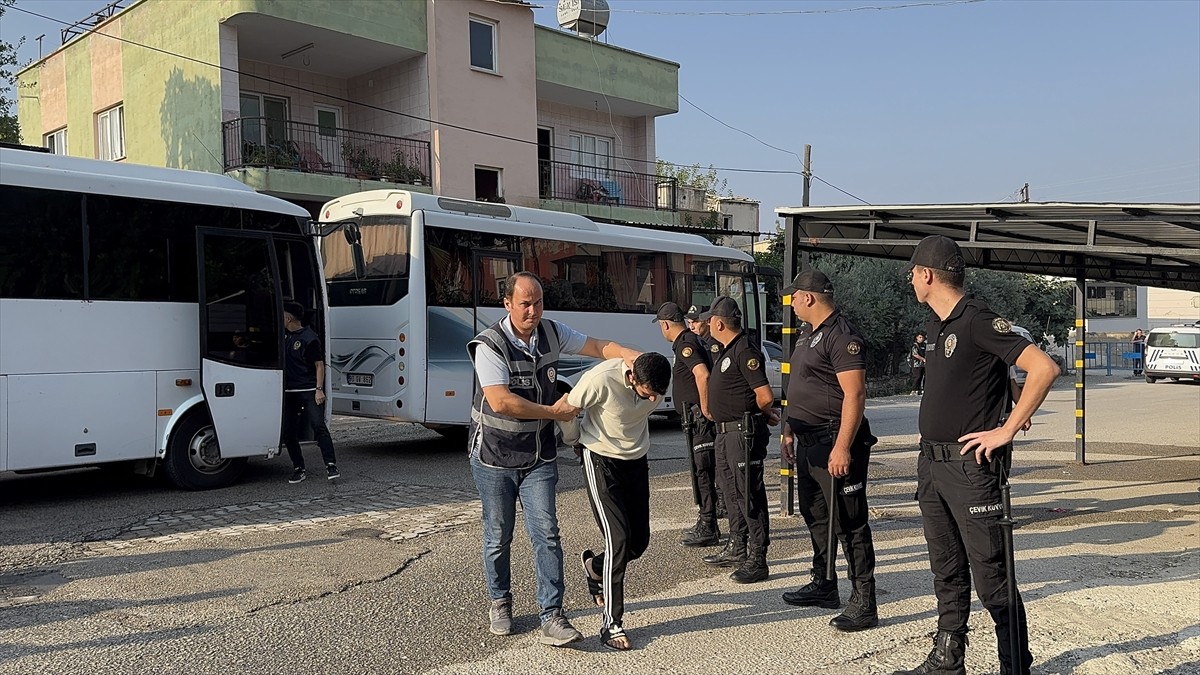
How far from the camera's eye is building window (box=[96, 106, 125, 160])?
2238 centimetres

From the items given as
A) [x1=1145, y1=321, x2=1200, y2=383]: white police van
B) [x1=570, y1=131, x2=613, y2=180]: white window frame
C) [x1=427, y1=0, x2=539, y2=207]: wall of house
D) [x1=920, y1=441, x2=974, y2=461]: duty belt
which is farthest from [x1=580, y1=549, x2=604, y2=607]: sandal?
[x1=1145, y1=321, x2=1200, y2=383]: white police van

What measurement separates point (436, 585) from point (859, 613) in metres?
2.70

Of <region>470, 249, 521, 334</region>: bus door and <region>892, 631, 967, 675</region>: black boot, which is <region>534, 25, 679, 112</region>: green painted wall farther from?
<region>892, 631, 967, 675</region>: black boot

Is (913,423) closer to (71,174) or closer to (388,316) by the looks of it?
(388,316)

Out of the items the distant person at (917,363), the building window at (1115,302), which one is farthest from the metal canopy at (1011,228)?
the building window at (1115,302)

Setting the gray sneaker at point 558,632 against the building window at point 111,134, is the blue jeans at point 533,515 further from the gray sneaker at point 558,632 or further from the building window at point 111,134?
the building window at point 111,134

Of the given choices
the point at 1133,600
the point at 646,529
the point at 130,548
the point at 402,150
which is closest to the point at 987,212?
the point at 1133,600

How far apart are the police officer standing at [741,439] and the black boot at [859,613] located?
39.0 inches

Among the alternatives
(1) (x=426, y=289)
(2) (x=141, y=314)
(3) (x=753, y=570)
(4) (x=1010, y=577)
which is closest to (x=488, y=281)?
(1) (x=426, y=289)

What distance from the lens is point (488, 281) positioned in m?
12.6

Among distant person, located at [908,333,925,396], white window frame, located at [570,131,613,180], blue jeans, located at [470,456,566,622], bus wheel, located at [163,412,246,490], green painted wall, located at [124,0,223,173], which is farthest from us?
white window frame, located at [570,131,613,180]

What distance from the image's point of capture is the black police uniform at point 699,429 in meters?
7.31

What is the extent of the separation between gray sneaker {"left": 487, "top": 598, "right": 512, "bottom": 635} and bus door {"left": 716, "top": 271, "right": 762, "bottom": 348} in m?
12.1

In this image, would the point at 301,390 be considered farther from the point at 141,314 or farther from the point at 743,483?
the point at 743,483
